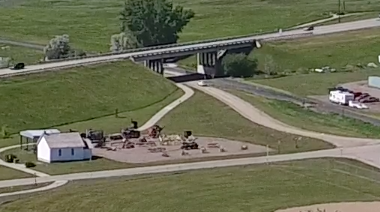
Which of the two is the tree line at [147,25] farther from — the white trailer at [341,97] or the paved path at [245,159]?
the white trailer at [341,97]

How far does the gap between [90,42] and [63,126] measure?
239 ft

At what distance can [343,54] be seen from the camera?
14700cm

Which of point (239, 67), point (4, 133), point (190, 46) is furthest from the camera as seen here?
point (190, 46)

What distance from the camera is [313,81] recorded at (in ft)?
418

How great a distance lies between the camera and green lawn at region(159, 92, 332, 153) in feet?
295

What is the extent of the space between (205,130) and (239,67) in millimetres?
42085

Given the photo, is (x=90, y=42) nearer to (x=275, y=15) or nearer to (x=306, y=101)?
(x=275, y=15)

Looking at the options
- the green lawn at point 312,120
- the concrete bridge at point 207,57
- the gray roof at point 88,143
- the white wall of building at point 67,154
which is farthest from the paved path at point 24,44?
the white wall of building at point 67,154

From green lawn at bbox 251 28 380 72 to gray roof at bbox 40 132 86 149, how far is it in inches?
2287

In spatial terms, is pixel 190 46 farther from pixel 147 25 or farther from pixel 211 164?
pixel 211 164

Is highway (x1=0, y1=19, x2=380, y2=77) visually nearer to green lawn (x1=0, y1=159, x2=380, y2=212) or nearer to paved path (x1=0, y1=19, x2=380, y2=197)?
paved path (x1=0, y1=19, x2=380, y2=197)

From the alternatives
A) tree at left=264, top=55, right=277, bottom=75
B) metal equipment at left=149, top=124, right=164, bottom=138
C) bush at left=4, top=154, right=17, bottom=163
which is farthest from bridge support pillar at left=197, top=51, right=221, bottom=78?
bush at left=4, top=154, right=17, bottom=163

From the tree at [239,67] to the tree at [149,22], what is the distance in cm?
1666

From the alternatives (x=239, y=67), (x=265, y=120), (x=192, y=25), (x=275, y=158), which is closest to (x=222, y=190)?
(x=275, y=158)
